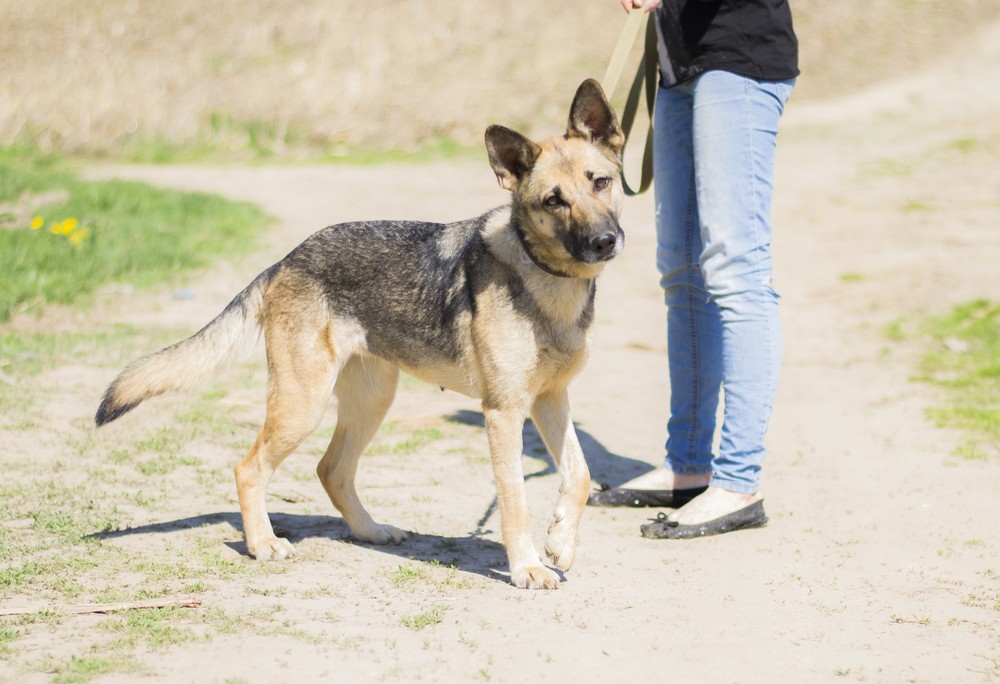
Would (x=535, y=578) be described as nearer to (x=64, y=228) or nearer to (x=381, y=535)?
(x=381, y=535)

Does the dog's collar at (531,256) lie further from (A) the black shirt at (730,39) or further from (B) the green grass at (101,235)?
(B) the green grass at (101,235)

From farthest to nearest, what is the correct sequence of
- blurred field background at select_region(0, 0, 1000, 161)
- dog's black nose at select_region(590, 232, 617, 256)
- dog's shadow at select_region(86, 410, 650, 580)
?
blurred field background at select_region(0, 0, 1000, 161) < dog's shadow at select_region(86, 410, 650, 580) < dog's black nose at select_region(590, 232, 617, 256)

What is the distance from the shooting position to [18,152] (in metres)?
14.1

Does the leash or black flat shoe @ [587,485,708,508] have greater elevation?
the leash

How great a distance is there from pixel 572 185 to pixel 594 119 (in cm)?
38

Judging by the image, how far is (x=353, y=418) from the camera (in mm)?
5051

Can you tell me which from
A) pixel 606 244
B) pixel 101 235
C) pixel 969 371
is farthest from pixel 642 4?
pixel 101 235

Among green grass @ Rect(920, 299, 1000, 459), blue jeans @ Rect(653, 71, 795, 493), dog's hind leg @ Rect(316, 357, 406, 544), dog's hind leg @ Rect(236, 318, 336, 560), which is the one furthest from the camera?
green grass @ Rect(920, 299, 1000, 459)

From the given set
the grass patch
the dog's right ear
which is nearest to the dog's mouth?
the dog's right ear

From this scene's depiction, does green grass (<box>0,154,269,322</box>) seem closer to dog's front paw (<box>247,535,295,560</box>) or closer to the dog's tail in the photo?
the dog's tail

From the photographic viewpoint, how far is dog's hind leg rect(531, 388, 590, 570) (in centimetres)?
435

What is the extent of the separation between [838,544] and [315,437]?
9.78ft

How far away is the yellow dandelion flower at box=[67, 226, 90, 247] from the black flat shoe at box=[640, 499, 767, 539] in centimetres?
644

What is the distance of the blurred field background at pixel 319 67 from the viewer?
49.7ft
